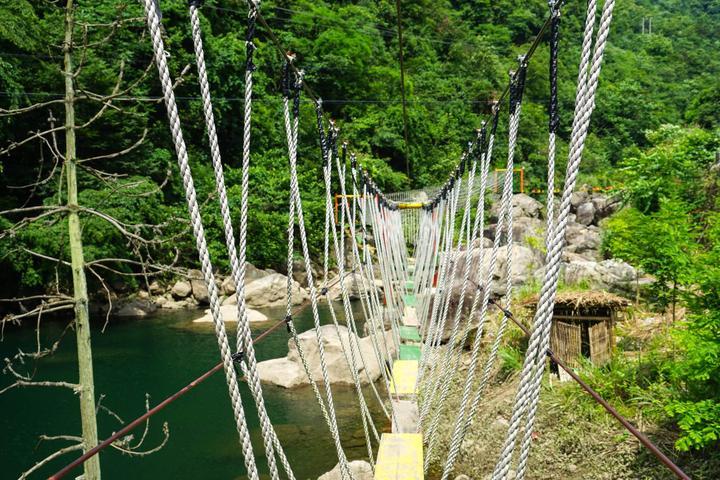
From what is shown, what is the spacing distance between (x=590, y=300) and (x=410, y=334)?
124cm

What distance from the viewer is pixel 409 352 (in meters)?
3.47

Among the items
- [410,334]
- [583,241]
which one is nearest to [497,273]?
[410,334]

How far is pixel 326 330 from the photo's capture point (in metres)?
5.12

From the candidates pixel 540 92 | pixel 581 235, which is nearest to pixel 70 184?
pixel 581 235

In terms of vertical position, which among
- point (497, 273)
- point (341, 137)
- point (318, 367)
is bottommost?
point (318, 367)

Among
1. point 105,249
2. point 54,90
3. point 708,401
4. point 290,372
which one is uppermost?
point 54,90

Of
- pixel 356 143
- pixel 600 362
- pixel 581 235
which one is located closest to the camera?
pixel 600 362

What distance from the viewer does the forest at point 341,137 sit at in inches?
105

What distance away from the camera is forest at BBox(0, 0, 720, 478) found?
2.67 meters

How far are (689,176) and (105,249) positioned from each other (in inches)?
268

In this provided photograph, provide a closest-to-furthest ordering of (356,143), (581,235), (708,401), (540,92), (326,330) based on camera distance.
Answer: (708,401)
(326,330)
(581,235)
(356,143)
(540,92)

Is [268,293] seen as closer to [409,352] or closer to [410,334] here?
[410,334]

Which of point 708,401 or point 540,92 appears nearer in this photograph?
Answer: point 708,401

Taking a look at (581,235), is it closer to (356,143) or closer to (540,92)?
(356,143)
